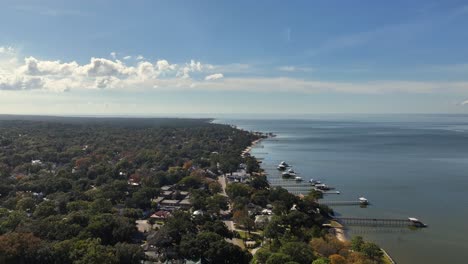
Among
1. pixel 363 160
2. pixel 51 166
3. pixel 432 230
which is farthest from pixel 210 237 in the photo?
pixel 363 160

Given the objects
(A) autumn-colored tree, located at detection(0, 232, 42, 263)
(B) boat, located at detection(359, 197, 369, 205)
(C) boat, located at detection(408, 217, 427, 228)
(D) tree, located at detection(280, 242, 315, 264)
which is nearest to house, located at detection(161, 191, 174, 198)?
(A) autumn-colored tree, located at detection(0, 232, 42, 263)

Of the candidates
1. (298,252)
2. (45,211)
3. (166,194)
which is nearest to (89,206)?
(45,211)

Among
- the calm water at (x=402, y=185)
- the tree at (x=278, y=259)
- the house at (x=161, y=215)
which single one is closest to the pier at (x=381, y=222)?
the calm water at (x=402, y=185)

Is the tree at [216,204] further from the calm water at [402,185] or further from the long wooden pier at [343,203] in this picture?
the long wooden pier at [343,203]

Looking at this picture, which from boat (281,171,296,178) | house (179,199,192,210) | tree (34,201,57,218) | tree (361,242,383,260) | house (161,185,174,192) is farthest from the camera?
boat (281,171,296,178)

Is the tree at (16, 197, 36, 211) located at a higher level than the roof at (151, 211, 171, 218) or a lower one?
higher

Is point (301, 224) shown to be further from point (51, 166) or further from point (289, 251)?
point (51, 166)

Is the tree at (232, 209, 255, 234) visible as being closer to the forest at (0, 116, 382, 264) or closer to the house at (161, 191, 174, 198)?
the forest at (0, 116, 382, 264)
